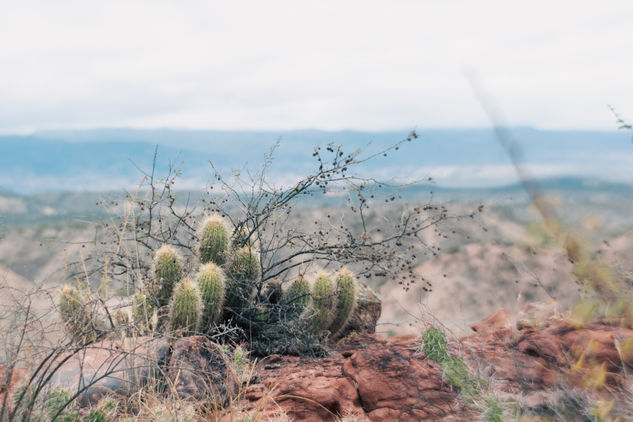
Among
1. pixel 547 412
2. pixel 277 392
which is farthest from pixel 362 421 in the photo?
pixel 547 412

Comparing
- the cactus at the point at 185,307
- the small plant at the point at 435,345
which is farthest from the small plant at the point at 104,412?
the small plant at the point at 435,345

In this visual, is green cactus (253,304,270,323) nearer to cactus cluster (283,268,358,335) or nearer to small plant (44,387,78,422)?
cactus cluster (283,268,358,335)

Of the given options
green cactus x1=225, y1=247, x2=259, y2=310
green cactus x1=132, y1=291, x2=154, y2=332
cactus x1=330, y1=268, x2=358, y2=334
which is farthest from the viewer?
cactus x1=330, y1=268, x2=358, y2=334

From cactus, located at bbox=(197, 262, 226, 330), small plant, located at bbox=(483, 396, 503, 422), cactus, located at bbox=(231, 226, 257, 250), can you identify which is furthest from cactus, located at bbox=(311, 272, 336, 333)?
small plant, located at bbox=(483, 396, 503, 422)

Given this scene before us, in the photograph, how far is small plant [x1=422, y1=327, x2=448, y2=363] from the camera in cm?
450

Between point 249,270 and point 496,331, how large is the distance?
108 inches

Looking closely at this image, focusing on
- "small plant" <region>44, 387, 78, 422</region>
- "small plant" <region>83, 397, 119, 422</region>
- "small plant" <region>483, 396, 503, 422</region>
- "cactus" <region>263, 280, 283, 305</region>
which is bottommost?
"small plant" <region>83, 397, 119, 422</region>

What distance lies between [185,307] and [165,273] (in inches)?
30.2

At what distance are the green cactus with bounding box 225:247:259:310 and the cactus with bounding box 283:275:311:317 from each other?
1.34 feet

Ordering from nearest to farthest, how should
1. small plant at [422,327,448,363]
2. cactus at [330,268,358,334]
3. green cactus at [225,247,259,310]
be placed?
small plant at [422,327,448,363] < green cactus at [225,247,259,310] < cactus at [330,268,358,334]

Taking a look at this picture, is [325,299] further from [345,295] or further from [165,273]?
[165,273]

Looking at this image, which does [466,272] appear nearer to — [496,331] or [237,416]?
[496,331]

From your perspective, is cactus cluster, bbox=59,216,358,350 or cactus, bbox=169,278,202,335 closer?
cactus, bbox=169,278,202,335

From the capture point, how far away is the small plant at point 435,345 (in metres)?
4.50
